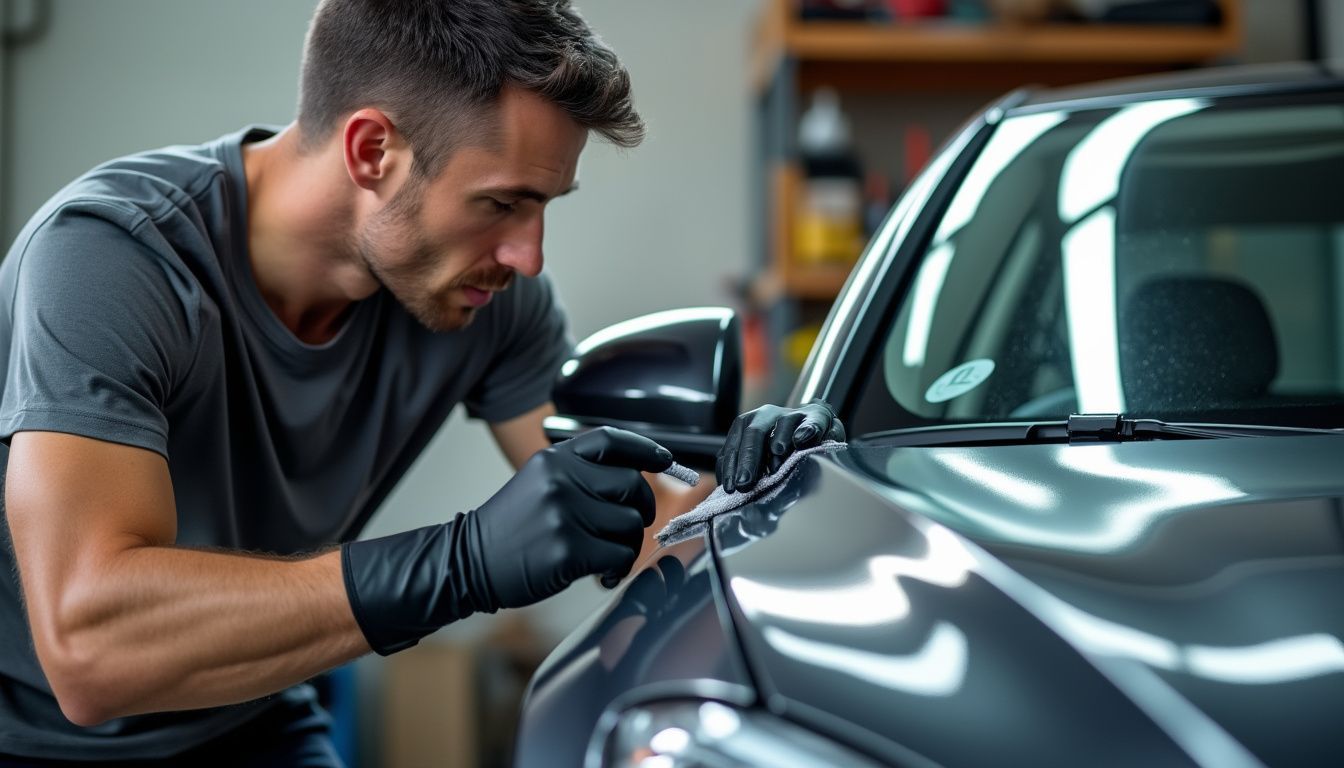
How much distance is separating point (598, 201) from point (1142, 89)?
2661 mm

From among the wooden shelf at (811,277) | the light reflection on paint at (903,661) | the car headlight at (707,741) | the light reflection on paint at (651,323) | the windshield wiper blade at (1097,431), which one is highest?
the light reflection on paint at (651,323)

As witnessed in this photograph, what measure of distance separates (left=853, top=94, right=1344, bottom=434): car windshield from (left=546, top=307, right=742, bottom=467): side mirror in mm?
121

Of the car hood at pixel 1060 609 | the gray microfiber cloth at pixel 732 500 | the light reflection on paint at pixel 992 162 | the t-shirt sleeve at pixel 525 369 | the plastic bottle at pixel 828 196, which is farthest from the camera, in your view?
the plastic bottle at pixel 828 196

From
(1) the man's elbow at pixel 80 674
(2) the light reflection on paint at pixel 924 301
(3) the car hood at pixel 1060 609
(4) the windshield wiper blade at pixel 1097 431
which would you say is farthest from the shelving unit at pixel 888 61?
(3) the car hood at pixel 1060 609

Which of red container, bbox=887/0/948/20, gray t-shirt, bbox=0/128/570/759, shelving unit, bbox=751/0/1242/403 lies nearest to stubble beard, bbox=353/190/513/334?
gray t-shirt, bbox=0/128/570/759

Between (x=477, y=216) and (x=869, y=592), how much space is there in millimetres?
799

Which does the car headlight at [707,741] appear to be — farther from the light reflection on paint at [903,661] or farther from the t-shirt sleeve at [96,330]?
the t-shirt sleeve at [96,330]

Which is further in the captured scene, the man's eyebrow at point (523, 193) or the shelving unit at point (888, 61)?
the shelving unit at point (888, 61)

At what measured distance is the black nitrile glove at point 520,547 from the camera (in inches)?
36.4

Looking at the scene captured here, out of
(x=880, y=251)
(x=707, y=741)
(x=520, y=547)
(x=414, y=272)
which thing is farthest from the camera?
(x=414, y=272)

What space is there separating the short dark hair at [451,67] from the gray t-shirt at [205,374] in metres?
0.18

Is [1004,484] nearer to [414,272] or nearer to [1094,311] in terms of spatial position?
[1094,311]

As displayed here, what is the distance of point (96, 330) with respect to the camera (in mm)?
1092

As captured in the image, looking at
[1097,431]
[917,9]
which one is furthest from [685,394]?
[917,9]
